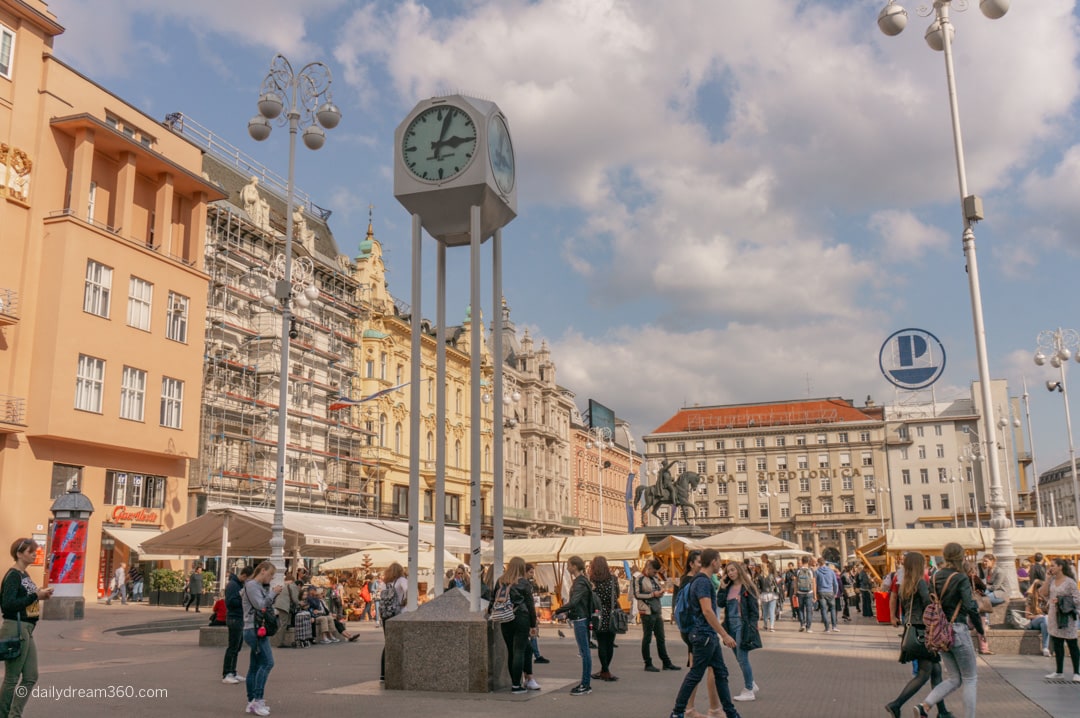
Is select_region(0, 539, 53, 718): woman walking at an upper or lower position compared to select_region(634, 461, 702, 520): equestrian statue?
lower

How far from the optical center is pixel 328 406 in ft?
170

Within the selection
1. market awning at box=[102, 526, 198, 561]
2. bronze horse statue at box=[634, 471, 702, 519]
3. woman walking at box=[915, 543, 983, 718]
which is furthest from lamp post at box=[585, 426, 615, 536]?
woman walking at box=[915, 543, 983, 718]

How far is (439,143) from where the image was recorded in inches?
497

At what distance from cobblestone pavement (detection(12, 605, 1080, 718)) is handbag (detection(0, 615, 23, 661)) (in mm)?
2128

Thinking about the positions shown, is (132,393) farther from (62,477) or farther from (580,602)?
(580,602)

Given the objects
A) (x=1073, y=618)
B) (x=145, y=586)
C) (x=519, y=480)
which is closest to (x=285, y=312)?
(x=1073, y=618)

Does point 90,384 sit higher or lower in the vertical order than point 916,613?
higher

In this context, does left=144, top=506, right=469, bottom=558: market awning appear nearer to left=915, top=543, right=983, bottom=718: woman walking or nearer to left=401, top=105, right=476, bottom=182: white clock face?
left=401, top=105, right=476, bottom=182: white clock face

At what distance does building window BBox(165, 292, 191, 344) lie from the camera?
37750 millimetres

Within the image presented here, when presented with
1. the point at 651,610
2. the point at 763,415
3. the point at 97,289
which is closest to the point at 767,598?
the point at 651,610

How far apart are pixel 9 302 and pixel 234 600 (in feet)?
78.4

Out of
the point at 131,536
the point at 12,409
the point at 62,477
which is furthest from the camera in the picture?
the point at 131,536

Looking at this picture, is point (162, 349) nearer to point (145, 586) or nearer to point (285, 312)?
point (145, 586)

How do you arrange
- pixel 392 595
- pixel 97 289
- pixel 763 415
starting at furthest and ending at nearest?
pixel 763 415 < pixel 97 289 < pixel 392 595
